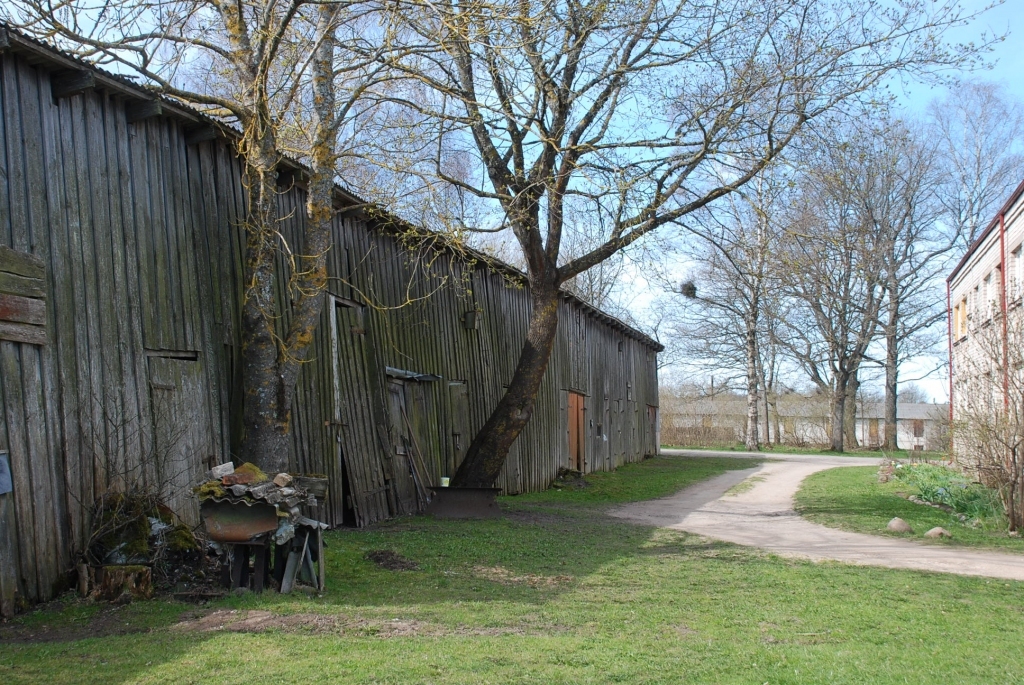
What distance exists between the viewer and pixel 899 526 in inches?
522

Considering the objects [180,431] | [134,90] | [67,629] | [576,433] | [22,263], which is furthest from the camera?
[576,433]

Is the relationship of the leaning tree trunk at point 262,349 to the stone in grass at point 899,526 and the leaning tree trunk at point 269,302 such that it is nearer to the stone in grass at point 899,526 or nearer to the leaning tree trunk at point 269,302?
the leaning tree trunk at point 269,302

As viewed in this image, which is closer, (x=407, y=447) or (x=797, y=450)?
(x=407, y=447)

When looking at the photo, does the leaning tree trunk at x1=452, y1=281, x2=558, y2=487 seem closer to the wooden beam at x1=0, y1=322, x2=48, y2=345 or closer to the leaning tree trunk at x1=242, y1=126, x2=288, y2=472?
the leaning tree trunk at x1=242, y1=126, x2=288, y2=472

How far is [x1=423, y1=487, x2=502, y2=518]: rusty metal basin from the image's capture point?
1312 cm

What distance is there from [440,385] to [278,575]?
7.92 m

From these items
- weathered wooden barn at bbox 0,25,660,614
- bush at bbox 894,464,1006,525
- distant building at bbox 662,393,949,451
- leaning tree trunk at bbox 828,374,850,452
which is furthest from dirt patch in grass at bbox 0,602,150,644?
Answer: leaning tree trunk at bbox 828,374,850,452

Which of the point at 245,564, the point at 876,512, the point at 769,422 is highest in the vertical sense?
the point at 245,564

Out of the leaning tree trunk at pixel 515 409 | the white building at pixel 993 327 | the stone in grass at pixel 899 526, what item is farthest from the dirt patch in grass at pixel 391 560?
the white building at pixel 993 327

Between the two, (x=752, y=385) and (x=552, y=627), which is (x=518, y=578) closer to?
(x=552, y=627)

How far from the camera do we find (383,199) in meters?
12.1

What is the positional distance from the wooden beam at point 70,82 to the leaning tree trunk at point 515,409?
8.24 meters

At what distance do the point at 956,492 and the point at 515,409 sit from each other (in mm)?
7949

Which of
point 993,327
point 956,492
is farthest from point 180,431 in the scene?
point 956,492
